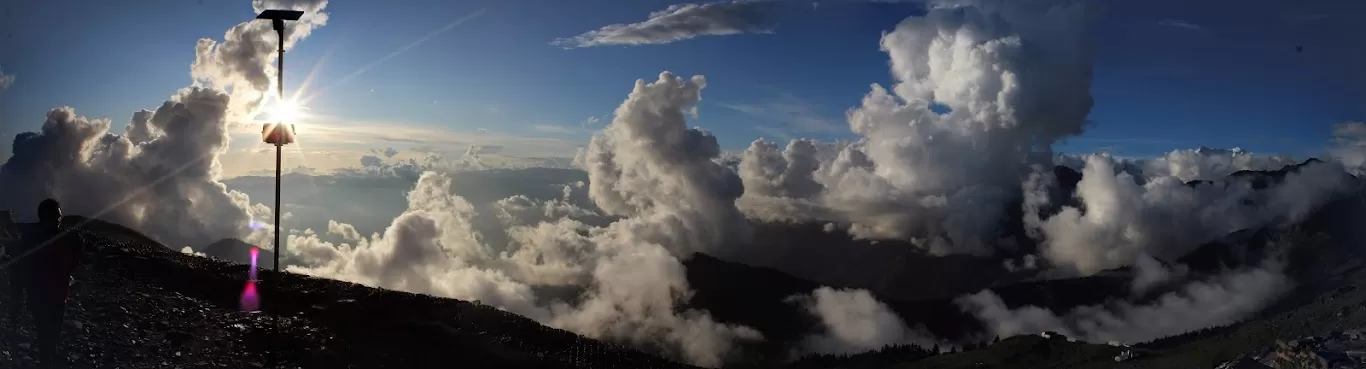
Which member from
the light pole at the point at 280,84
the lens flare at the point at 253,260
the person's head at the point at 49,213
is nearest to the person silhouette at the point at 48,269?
the person's head at the point at 49,213

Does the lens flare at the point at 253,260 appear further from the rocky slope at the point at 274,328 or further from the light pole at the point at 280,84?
the light pole at the point at 280,84

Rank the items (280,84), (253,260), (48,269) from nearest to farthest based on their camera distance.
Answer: (48,269), (280,84), (253,260)

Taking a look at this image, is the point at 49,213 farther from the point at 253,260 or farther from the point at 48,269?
the point at 253,260

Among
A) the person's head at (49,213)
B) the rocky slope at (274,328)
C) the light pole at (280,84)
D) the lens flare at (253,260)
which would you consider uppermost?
the light pole at (280,84)

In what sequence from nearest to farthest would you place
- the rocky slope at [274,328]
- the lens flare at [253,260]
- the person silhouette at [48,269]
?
the person silhouette at [48,269], the rocky slope at [274,328], the lens flare at [253,260]

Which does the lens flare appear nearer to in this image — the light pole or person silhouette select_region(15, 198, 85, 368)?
the light pole

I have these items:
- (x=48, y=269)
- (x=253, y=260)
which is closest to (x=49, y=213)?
(x=48, y=269)

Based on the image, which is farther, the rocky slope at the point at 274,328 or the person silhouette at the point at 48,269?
the rocky slope at the point at 274,328

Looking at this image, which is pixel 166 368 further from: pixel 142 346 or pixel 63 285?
pixel 63 285

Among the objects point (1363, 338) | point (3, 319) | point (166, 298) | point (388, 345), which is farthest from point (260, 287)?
point (1363, 338)
